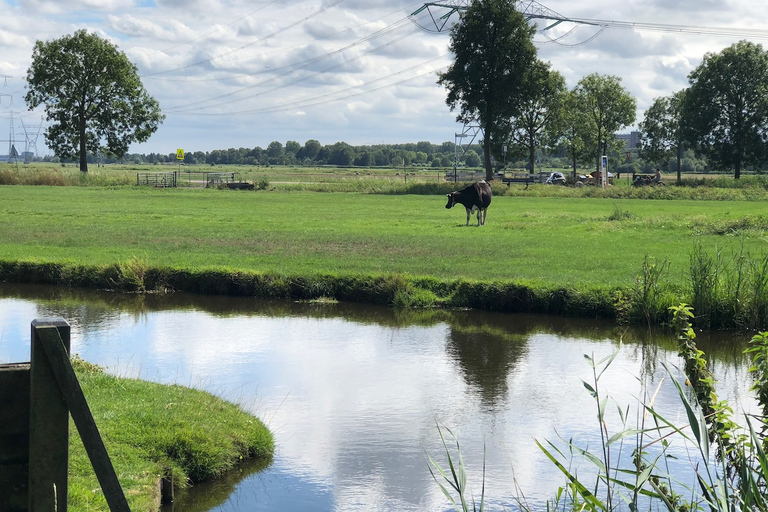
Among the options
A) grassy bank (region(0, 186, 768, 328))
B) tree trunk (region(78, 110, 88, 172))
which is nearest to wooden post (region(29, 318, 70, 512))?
grassy bank (region(0, 186, 768, 328))

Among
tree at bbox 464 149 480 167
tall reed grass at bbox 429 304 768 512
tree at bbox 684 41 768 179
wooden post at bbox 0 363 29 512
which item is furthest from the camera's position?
tree at bbox 464 149 480 167

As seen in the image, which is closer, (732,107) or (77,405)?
(77,405)

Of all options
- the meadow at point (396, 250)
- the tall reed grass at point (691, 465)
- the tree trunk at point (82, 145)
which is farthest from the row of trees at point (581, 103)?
the tall reed grass at point (691, 465)

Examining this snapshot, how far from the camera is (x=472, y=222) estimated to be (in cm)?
3547

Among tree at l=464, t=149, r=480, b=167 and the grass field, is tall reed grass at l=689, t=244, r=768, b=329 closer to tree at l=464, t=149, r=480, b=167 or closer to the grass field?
the grass field

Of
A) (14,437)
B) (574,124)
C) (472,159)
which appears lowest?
(14,437)

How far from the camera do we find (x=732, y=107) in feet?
274

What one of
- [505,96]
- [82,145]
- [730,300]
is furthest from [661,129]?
[730,300]

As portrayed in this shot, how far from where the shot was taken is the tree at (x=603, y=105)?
97.2m

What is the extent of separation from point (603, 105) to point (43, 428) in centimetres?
9969

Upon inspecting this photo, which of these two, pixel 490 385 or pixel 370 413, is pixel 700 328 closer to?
pixel 490 385

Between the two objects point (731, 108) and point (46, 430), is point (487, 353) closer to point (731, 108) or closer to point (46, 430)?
point (46, 430)

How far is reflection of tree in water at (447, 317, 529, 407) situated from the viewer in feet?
40.5

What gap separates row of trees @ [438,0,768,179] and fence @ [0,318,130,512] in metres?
69.7
